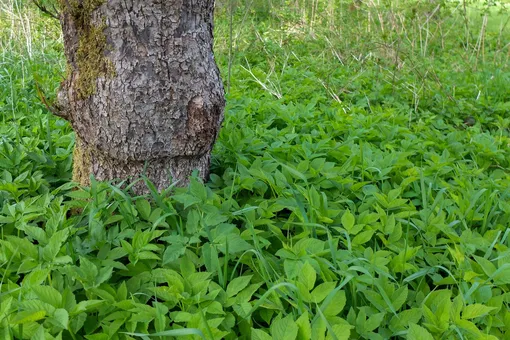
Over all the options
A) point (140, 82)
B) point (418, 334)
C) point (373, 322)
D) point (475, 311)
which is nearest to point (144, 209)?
point (140, 82)

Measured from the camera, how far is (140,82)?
1737 mm

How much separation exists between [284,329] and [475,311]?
0.58 metres

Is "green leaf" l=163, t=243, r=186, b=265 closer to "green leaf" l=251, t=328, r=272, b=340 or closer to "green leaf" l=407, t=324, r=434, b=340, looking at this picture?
"green leaf" l=251, t=328, r=272, b=340

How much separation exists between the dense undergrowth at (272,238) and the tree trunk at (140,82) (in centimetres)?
18

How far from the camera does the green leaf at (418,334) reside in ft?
4.10

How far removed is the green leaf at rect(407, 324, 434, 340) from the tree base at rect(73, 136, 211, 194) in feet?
3.47

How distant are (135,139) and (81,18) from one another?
497 millimetres

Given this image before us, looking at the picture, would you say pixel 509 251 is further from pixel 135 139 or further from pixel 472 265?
pixel 135 139

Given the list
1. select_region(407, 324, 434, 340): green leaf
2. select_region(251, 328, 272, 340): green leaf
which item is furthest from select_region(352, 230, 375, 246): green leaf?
select_region(251, 328, 272, 340): green leaf

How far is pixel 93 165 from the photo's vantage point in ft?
6.36

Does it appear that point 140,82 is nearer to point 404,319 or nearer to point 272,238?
point 272,238

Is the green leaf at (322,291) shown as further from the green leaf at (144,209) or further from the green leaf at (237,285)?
the green leaf at (144,209)

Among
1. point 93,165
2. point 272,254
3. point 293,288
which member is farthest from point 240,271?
point 93,165

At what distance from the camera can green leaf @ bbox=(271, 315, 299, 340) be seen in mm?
1206
